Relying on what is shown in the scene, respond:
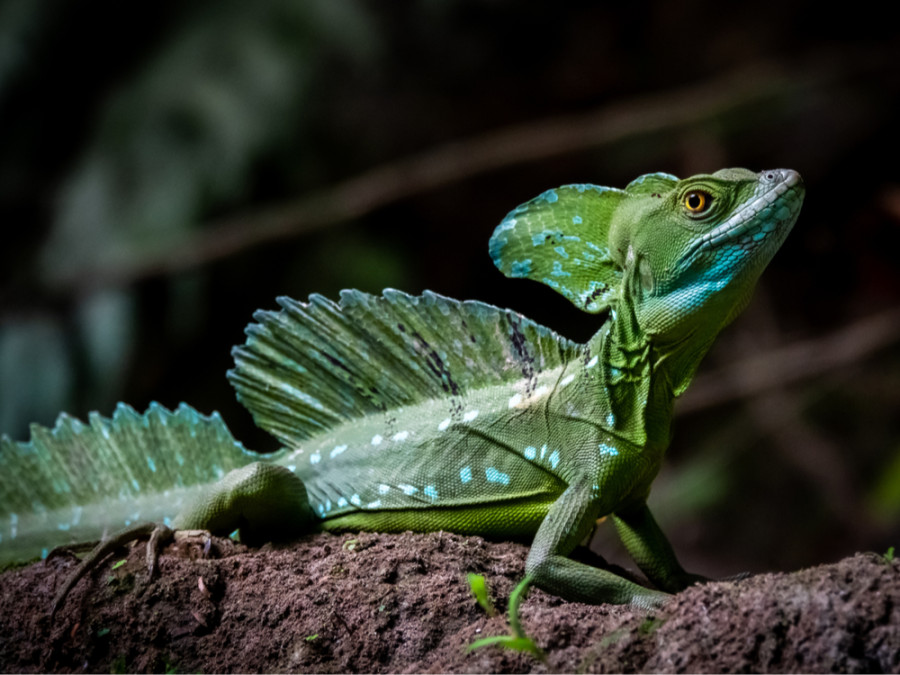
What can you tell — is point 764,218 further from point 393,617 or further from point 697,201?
point 393,617

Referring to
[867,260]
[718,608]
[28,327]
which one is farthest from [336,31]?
[718,608]

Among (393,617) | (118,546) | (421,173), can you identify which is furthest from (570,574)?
(421,173)

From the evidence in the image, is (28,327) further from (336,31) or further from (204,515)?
(204,515)

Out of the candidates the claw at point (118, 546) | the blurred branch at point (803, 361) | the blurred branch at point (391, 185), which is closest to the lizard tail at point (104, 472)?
the claw at point (118, 546)

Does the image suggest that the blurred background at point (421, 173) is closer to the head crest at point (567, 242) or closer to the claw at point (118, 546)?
the claw at point (118, 546)

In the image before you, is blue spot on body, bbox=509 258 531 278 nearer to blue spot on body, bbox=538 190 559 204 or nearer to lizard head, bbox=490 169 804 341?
lizard head, bbox=490 169 804 341

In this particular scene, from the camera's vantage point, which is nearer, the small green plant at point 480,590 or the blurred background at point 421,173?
the small green plant at point 480,590
